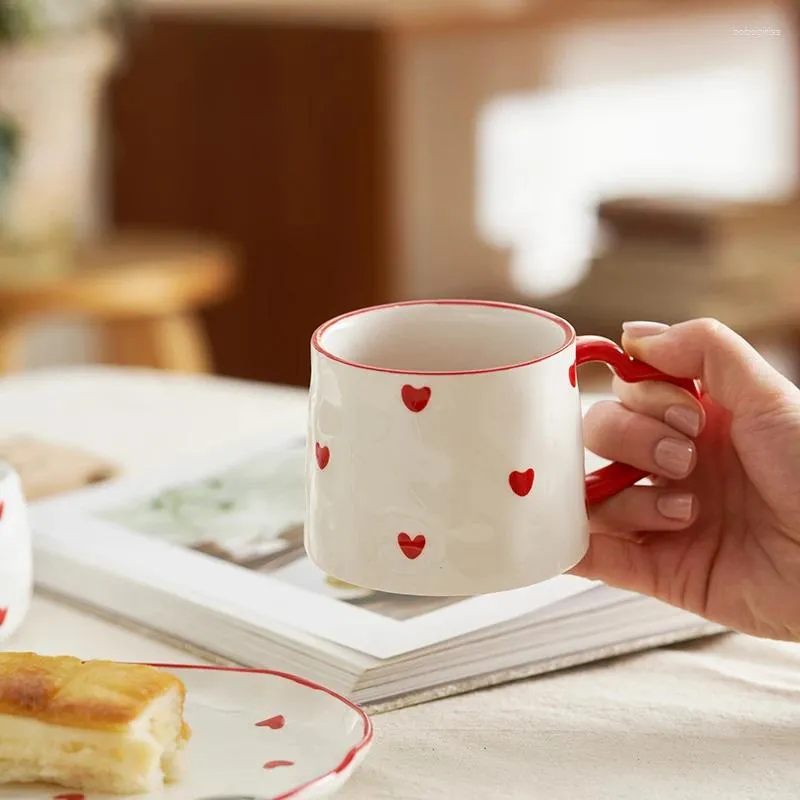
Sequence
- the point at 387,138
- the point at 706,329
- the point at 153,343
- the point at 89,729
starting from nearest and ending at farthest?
the point at 89,729, the point at 706,329, the point at 153,343, the point at 387,138

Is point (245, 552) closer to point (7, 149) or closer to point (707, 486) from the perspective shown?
point (707, 486)

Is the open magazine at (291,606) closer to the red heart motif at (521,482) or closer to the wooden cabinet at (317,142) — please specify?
the red heart motif at (521,482)

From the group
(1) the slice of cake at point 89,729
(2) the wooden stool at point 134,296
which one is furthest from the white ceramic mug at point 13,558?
(2) the wooden stool at point 134,296

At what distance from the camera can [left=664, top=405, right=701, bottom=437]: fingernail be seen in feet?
2.16

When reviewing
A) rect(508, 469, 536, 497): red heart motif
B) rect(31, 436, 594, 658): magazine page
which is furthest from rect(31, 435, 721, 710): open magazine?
rect(508, 469, 536, 497): red heart motif

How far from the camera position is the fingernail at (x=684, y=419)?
2.16ft

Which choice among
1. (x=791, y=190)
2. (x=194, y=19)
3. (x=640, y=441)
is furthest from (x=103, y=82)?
(x=640, y=441)

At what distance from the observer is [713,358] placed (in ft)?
2.13

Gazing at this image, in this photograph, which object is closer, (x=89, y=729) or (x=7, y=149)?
(x=89, y=729)

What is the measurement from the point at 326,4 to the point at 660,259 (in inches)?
25.6

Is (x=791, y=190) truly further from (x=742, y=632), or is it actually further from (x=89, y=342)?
(x=742, y=632)

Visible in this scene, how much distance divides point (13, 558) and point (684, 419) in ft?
1.07

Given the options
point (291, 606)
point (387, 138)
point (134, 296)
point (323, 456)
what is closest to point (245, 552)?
point (291, 606)

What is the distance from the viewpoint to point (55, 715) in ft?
1.69
